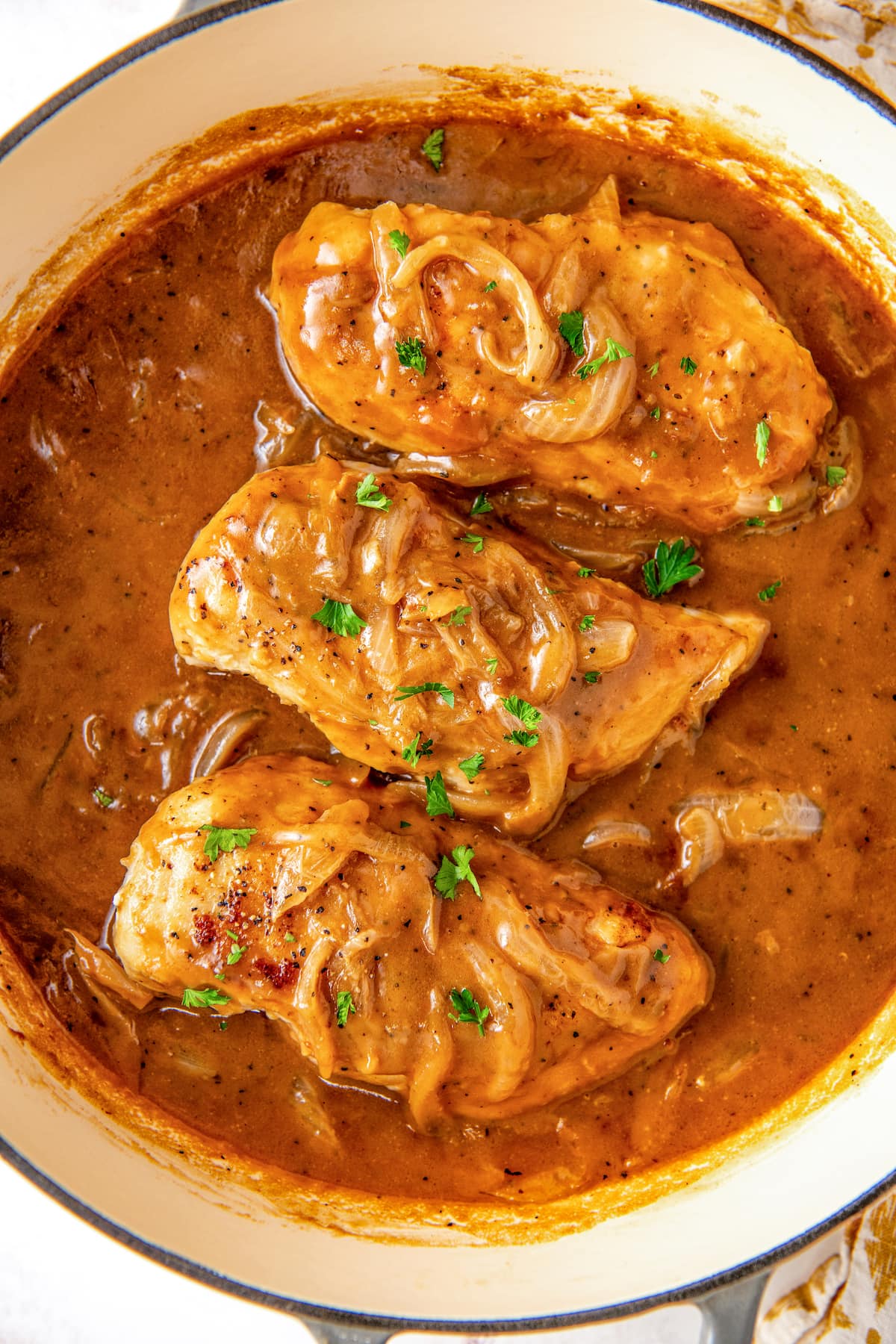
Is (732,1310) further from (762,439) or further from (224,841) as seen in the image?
(762,439)

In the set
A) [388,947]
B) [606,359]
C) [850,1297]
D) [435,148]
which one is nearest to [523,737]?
[388,947]

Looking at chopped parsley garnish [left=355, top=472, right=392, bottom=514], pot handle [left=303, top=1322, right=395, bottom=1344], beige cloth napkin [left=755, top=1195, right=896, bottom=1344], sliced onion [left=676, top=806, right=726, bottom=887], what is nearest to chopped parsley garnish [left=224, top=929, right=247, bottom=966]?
pot handle [left=303, top=1322, right=395, bottom=1344]

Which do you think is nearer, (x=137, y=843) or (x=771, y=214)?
(x=137, y=843)

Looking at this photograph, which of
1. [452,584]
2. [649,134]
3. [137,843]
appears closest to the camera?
[452,584]

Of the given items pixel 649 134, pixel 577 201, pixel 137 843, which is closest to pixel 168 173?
pixel 577 201

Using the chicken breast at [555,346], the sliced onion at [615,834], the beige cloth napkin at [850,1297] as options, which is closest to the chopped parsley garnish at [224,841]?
the sliced onion at [615,834]

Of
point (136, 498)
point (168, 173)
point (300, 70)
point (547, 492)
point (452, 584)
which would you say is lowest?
point (136, 498)

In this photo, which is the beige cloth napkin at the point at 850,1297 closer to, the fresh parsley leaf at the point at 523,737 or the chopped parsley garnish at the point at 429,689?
the fresh parsley leaf at the point at 523,737

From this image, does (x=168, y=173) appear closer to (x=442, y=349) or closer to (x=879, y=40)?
(x=442, y=349)
